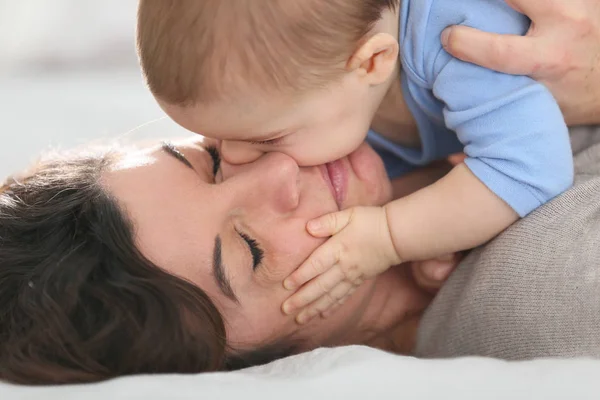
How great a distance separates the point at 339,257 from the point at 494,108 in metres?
0.29

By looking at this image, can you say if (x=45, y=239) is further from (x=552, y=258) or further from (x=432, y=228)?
(x=552, y=258)

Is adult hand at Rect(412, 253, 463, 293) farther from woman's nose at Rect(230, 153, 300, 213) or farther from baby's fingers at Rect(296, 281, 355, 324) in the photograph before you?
woman's nose at Rect(230, 153, 300, 213)

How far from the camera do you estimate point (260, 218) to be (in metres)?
1.13

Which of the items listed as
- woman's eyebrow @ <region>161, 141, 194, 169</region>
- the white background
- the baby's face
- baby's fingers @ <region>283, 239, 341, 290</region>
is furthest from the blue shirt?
the white background

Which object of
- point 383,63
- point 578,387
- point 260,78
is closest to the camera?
point 578,387

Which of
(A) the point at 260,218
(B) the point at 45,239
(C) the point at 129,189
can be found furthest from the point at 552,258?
(B) the point at 45,239

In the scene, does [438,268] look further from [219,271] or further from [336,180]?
[219,271]

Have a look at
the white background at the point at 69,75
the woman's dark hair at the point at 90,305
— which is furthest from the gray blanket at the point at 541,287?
the white background at the point at 69,75

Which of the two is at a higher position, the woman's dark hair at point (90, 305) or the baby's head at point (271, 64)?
the baby's head at point (271, 64)

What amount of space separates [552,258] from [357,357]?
329mm

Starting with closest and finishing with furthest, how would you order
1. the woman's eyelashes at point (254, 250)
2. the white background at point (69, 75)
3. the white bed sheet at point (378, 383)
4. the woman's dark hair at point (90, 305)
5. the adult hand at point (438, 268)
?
the white bed sheet at point (378, 383), the woman's dark hair at point (90, 305), the woman's eyelashes at point (254, 250), the adult hand at point (438, 268), the white background at point (69, 75)

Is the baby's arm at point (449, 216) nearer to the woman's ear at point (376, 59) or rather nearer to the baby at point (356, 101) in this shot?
the baby at point (356, 101)

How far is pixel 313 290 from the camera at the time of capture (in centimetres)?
115

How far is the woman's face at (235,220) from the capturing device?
1.10 m
